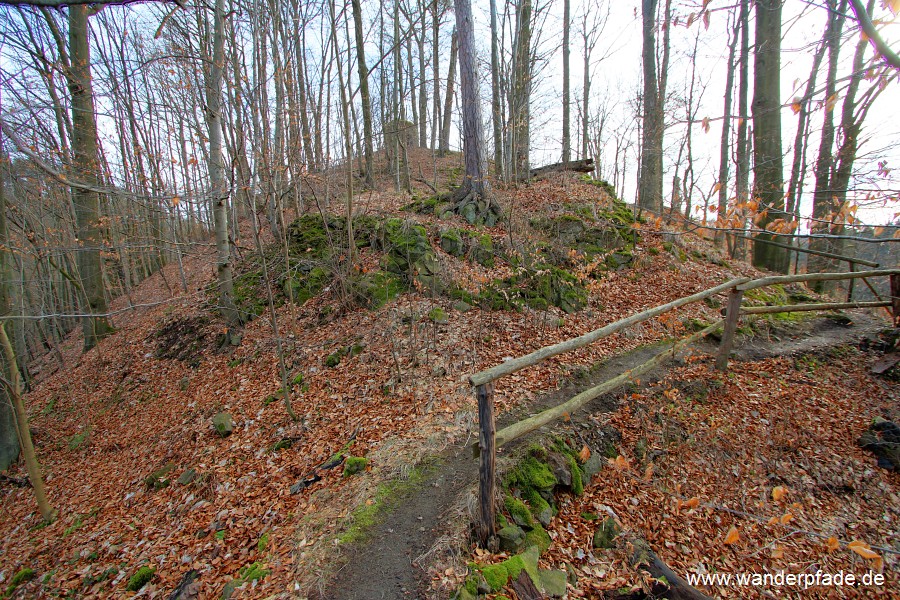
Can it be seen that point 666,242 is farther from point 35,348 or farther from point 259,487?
point 35,348

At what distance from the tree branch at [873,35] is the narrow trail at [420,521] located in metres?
4.38

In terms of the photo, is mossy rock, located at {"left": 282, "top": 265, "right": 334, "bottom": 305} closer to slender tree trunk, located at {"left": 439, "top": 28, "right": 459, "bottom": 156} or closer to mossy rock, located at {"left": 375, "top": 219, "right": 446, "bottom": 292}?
mossy rock, located at {"left": 375, "top": 219, "right": 446, "bottom": 292}

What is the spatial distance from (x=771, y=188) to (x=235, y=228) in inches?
631

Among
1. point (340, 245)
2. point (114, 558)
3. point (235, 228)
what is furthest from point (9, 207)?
point (114, 558)

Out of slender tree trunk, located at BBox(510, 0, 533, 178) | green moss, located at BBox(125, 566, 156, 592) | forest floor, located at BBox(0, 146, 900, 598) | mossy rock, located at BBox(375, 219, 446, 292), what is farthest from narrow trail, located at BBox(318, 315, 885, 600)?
slender tree trunk, located at BBox(510, 0, 533, 178)

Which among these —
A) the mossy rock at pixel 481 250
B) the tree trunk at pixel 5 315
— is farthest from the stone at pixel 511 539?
the tree trunk at pixel 5 315

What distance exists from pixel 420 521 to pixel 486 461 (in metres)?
1.29

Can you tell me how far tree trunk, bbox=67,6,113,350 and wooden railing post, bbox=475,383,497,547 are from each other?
10.4m

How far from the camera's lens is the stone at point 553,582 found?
10.2 feet

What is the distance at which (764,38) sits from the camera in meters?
8.66

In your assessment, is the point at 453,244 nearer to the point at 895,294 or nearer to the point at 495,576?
the point at 495,576

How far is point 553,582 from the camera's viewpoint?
3.18m

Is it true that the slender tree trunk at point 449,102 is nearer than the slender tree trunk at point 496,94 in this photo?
No

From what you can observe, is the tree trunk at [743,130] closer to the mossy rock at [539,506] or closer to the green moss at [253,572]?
the mossy rock at [539,506]
